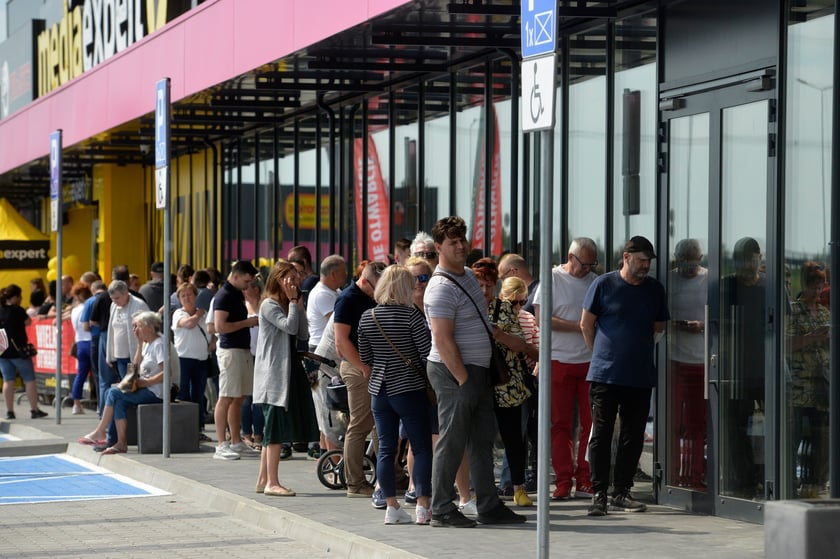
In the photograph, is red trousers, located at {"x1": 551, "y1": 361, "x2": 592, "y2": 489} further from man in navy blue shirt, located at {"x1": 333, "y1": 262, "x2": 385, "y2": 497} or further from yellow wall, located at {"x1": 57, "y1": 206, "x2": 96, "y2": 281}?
yellow wall, located at {"x1": 57, "y1": 206, "x2": 96, "y2": 281}

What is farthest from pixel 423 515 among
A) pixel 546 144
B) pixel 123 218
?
pixel 123 218

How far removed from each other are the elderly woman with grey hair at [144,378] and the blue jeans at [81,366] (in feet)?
15.4

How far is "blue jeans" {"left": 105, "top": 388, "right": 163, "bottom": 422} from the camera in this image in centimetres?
1514

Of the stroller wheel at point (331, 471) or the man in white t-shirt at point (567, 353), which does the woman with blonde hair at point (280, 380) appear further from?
the man in white t-shirt at point (567, 353)

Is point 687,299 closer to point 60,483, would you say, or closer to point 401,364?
point 401,364

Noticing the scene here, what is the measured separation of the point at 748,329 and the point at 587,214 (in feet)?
8.50

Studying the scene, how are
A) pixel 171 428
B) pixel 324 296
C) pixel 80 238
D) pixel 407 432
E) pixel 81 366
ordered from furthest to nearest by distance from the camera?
pixel 80 238, pixel 81 366, pixel 171 428, pixel 324 296, pixel 407 432

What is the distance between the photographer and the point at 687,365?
434 inches

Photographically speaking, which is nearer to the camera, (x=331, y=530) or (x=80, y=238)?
(x=331, y=530)

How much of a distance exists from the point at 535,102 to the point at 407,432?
3403 mm

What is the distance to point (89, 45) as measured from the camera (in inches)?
1182

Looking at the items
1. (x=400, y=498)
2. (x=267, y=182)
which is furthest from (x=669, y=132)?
(x=267, y=182)

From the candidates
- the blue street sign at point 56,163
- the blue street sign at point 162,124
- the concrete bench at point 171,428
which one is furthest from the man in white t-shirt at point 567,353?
the blue street sign at point 56,163

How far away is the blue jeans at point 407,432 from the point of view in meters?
10.2
